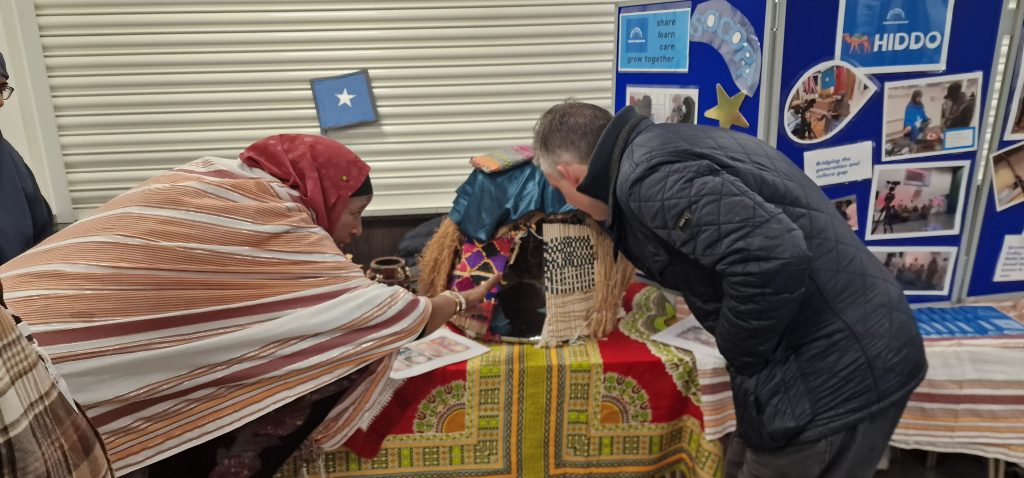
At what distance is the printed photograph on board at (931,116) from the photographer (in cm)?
224

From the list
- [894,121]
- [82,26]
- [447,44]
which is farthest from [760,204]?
[82,26]

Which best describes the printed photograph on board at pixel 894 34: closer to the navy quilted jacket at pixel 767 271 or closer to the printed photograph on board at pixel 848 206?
the printed photograph on board at pixel 848 206

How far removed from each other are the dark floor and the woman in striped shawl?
1820mm

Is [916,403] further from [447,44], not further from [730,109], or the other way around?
[447,44]

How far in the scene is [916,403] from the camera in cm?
227

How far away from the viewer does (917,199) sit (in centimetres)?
237

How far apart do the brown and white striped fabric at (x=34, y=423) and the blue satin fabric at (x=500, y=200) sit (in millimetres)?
1628

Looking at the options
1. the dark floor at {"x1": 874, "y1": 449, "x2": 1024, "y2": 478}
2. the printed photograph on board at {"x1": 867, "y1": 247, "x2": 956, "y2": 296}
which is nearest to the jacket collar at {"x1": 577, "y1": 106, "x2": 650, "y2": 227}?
the printed photograph on board at {"x1": 867, "y1": 247, "x2": 956, "y2": 296}

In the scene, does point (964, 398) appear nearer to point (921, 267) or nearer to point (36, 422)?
point (921, 267)

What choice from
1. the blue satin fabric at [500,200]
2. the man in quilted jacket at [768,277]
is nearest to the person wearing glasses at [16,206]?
the blue satin fabric at [500,200]

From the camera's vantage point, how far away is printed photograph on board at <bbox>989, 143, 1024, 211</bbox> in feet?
7.77

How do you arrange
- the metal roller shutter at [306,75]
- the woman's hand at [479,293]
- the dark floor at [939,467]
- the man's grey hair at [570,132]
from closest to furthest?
the man's grey hair at [570,132] → the woman's hand at [479,293] → the dark floor at [939,467] → the metal roller shutter at [306,75]

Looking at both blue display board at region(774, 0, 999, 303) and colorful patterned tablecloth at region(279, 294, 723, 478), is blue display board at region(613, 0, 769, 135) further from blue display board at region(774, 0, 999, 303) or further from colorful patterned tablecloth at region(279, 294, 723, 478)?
colorful patterned tablecloth at region(279, 294, 723, 478)

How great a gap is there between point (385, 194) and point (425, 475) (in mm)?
1340
